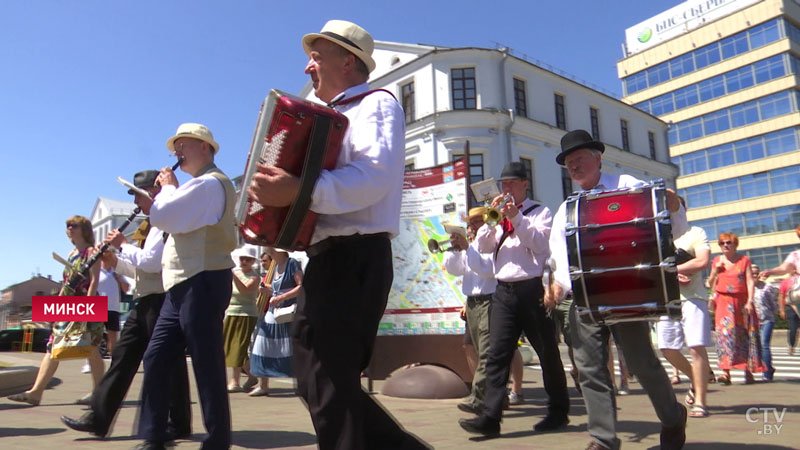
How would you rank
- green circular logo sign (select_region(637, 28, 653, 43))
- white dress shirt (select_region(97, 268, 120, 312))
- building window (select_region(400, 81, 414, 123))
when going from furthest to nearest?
green circular logo sign (select_region(637, 28, 653, 43))
building window (select_region(400, 81, 414, 123))
white dress shirt (select_region(97, 268, 120, 312))

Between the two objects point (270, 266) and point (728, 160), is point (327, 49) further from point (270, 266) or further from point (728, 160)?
point (728, 160)

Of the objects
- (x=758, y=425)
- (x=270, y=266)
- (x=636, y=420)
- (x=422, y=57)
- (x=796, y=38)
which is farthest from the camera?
(x=796, y=38)

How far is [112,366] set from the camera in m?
4.31

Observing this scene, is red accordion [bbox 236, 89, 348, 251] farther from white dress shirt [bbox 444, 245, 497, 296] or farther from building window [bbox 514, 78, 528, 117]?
building window [bbox 514, 78, 528, 117]

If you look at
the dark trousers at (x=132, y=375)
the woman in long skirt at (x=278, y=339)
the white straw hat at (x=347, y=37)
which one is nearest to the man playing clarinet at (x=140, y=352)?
the dark trousers at (x=132, y=375)

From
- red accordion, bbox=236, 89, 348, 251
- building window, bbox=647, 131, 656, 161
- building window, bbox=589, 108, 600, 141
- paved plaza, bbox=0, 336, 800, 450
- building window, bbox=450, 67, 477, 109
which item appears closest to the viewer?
red accordion, bbox=236, 89, 348, 251

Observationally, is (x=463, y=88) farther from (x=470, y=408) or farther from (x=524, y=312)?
(x=524, y=312)

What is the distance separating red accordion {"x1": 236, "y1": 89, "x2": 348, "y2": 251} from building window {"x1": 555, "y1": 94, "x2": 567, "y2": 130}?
34574 mm

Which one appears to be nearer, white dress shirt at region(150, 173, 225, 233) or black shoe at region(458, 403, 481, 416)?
white dress shirt at region(150, 173, 225, 233)

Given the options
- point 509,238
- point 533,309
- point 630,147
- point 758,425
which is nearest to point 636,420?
point 758,425

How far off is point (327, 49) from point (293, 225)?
2.75ft

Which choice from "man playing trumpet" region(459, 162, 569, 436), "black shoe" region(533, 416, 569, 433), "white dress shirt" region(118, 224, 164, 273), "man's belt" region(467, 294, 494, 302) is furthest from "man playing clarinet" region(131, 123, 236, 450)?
"man's belt" region(467, 294, 494, 302)

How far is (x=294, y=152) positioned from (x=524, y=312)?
3252mm

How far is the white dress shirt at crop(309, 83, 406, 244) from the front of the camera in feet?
6.90
